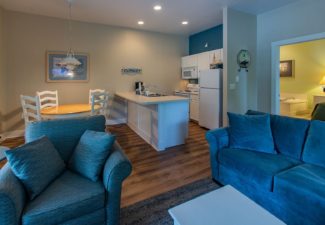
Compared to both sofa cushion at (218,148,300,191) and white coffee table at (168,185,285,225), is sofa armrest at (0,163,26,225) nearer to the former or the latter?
white coffee table at (168,185,285,225)

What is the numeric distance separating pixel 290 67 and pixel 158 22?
4840 millimetres

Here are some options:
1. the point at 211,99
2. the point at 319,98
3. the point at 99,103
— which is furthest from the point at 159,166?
the point at 319,98

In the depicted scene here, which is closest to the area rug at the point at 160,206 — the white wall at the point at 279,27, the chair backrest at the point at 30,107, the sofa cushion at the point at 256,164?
the sofa cushion at the point at 256,164

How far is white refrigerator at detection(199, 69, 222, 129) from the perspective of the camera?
4445mm

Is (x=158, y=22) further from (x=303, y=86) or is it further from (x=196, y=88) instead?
(x=303, y=86)

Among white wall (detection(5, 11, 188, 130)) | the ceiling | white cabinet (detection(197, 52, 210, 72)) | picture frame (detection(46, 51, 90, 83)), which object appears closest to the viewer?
the ceiling

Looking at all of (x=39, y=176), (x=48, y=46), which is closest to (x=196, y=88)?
(x=48, y=46)

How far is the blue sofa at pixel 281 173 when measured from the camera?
1467 millimetres

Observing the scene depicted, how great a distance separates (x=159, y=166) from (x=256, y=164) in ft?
4.72

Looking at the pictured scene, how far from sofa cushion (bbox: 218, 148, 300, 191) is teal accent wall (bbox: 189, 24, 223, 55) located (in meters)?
3.85

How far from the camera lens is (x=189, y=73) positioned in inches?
237

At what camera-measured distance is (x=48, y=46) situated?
4.57 metres

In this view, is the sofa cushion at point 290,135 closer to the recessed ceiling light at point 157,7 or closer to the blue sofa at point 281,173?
the blue sofa at point 281,173

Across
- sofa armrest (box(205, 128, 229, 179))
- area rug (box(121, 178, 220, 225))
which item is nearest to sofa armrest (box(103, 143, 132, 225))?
area rug (box(121, 178, 220, 225))
